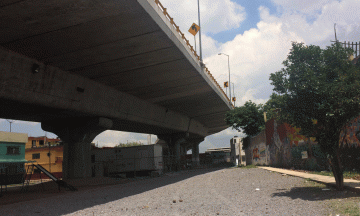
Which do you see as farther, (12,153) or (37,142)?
(37,142)

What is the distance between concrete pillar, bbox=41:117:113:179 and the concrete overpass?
0.09 metres

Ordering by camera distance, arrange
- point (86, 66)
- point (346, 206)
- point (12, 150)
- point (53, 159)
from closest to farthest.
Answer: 1. point (346, 206)
2. point (86, 66)
3. point (12, 150)
4. point (53, 159)

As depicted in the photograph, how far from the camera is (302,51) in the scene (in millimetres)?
11812

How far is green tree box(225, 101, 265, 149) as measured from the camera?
43.9 meters

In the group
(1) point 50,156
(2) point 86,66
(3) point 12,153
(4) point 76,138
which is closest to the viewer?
(2) point 86,66

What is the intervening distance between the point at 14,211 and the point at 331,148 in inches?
459

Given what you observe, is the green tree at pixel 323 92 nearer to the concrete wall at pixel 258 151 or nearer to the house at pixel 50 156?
the concrete wall at pixel 258 151

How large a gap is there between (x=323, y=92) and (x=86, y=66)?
14.7 meters

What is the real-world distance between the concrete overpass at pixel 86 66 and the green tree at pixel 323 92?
7.15m

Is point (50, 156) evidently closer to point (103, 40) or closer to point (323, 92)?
point (103, 40)

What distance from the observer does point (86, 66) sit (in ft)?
66.4

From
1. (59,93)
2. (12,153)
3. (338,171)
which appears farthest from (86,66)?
(12,153)

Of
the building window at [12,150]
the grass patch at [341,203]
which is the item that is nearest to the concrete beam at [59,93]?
the building window at [12,150]

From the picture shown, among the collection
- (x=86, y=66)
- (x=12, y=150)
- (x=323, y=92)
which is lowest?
(x=12, y=150)
